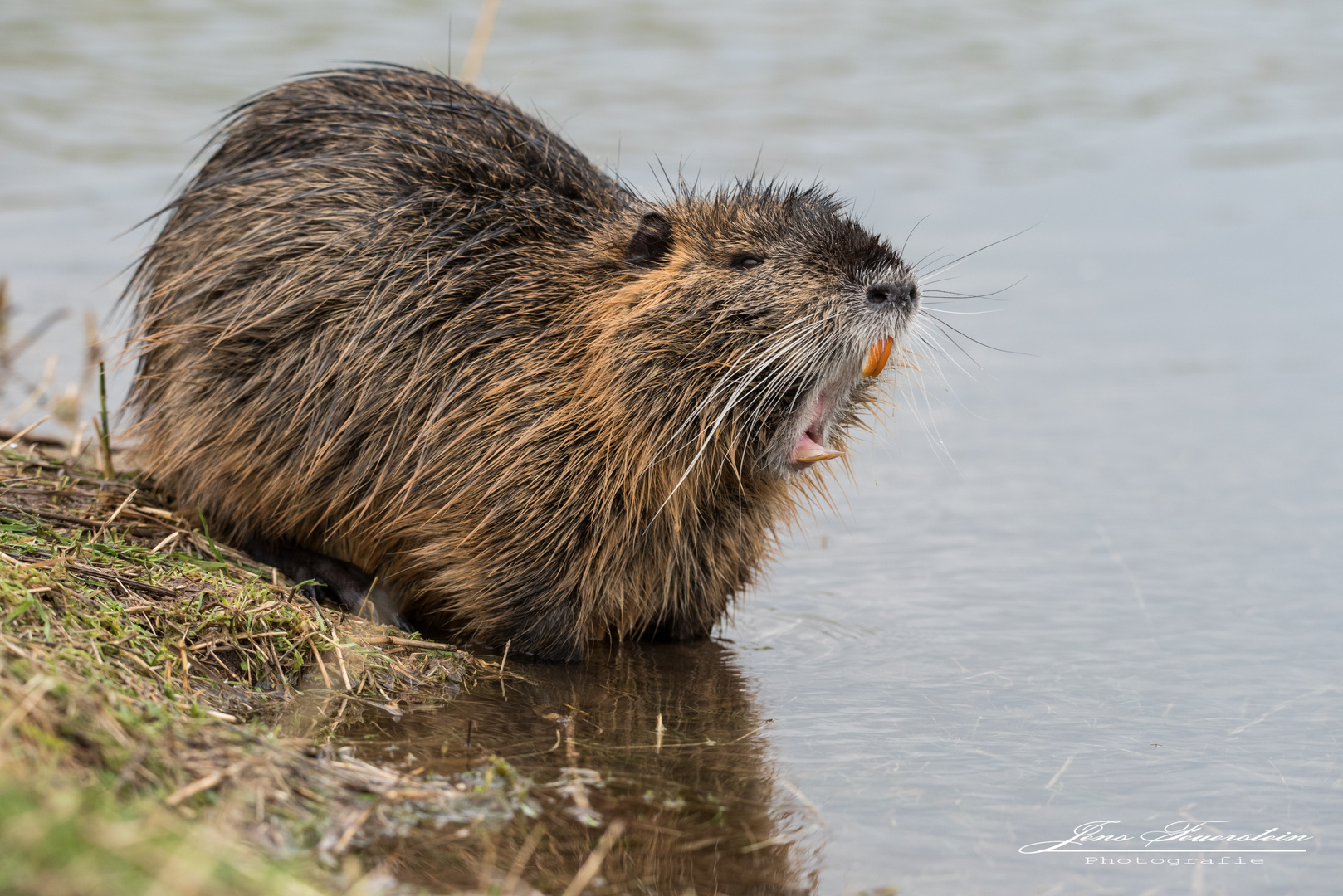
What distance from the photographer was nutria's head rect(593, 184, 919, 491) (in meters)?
3.46

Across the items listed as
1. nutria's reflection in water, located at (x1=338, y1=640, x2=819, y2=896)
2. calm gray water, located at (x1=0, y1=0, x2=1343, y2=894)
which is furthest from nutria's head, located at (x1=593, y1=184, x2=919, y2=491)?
nutria's reflection in water, located at (x1=338, y1=640, x2=819, y2=896)

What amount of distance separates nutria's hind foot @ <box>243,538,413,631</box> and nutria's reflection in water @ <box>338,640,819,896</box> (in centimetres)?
41

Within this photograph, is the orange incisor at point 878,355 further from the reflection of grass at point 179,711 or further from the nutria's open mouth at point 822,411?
the reflection of grass at point 179,711

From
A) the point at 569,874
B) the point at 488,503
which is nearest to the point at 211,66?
the point at 488,503

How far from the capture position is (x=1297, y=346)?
6246 millimetres

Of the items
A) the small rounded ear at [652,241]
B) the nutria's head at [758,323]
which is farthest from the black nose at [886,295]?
the small rounded ear at [652,241]

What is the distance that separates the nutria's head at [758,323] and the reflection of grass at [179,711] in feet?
2.64

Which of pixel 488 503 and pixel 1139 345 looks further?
pixel 1139 345

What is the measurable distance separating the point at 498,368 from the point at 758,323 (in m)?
0.70

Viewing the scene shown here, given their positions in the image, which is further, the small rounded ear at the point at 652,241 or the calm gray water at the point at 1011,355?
the small rounded ear at the point at 652,241

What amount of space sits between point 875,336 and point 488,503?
1.02 meters

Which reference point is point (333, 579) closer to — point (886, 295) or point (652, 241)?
point (652, 241)

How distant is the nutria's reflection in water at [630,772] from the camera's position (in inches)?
102

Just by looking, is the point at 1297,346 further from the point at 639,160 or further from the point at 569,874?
the point at 569,874
